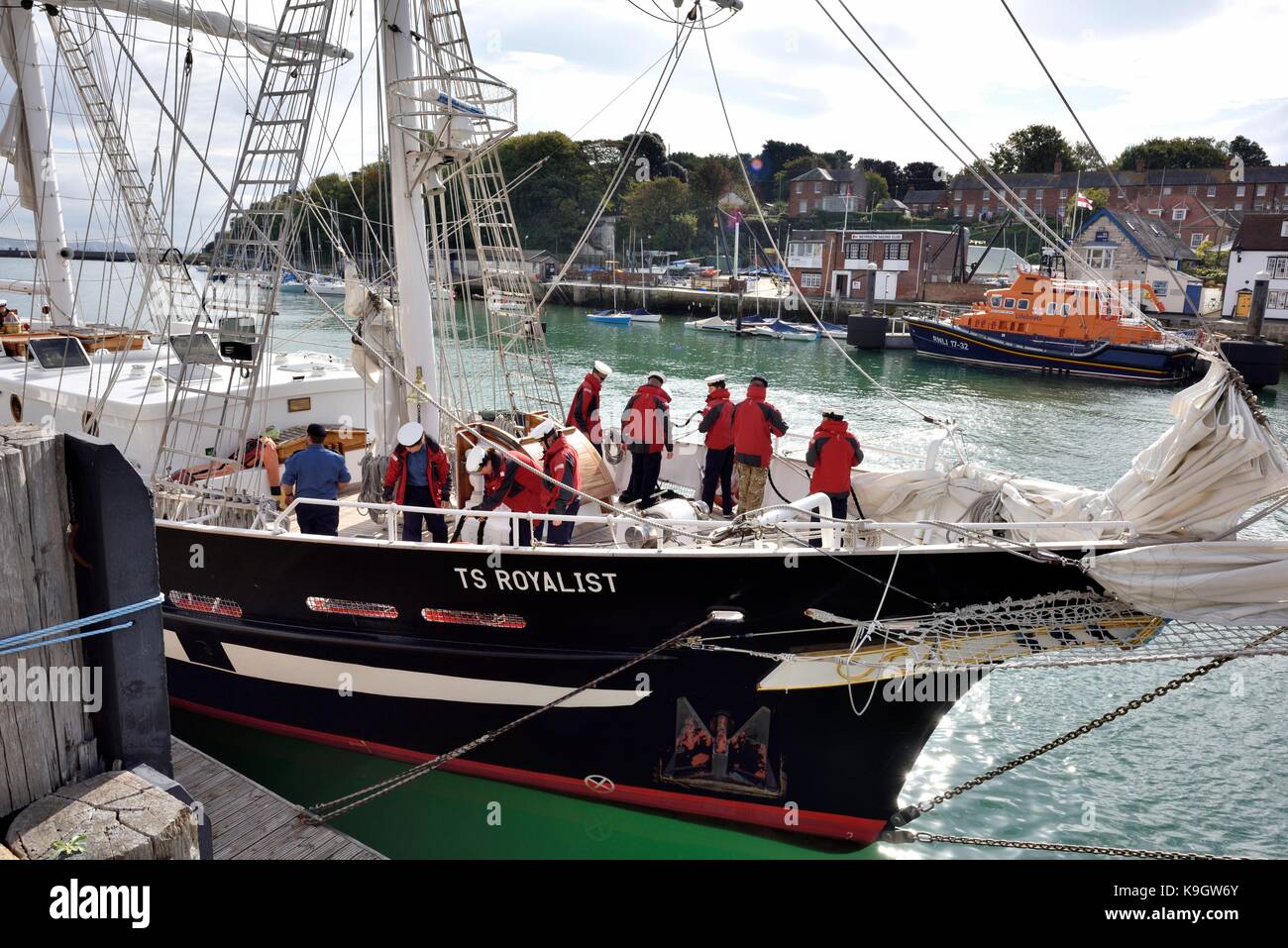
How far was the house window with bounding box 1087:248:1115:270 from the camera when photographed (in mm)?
54344

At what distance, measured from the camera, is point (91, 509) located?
2920 millimetres

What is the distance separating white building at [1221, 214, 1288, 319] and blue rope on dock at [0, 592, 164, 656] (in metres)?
53.8

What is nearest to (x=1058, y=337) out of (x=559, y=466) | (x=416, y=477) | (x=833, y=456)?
(x=833, y=456)

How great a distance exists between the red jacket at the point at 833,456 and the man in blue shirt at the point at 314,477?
4186 millimetres

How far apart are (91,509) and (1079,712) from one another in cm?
1142

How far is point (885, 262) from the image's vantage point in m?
60.2

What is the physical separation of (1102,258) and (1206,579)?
185 feet

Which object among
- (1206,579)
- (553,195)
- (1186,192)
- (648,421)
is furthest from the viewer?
(553,195)

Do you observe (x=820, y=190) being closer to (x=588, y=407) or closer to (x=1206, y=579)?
(x=588, y=407)

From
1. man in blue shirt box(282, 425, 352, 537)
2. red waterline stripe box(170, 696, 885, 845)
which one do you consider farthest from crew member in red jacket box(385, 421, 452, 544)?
red waterline stripe box(170, 696, 885, 845)

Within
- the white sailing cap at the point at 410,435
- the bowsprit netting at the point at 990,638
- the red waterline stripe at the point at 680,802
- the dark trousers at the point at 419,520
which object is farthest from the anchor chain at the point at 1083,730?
the white sailing cap at the point at 410,435
